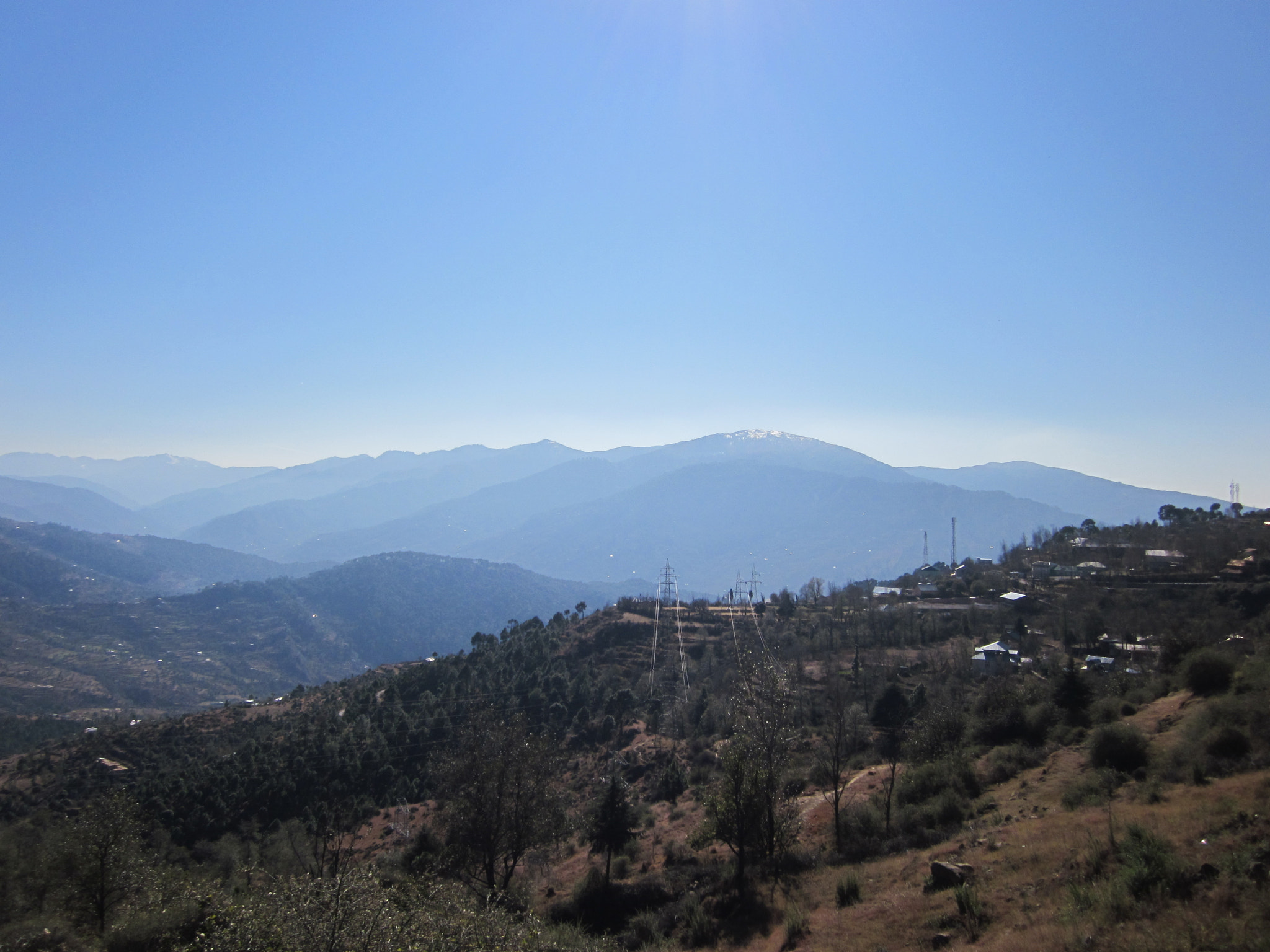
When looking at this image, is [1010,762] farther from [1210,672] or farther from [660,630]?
[660,630]

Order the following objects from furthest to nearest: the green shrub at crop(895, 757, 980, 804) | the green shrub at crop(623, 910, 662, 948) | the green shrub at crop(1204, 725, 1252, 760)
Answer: the green shrub at crop(895, 757, 980, 804)
the green shrub at crop(1204, 725, 1252, 760)
the green shrub at crop(623, 910, 662, 948)

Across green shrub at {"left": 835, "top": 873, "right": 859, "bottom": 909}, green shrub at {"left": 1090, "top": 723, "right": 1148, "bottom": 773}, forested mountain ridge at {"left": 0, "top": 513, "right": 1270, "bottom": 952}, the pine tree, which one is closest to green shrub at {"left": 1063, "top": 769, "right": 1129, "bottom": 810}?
forested mountain ridge at {"left": 0, "top": 513, "right": 1270, "bottom": 952}

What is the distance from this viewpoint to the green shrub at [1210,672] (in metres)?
25.2

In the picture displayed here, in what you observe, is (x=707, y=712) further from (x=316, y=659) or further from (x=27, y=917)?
(x=316, y=659)

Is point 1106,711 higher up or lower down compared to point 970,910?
lower down

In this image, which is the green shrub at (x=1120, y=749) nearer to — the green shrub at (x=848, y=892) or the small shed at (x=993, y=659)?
the green shrub at (x=848, y=892)

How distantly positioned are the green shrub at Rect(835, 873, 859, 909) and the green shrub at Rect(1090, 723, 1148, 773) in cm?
1044

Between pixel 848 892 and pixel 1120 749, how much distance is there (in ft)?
39.1

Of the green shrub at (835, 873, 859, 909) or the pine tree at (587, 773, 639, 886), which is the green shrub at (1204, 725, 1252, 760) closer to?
the green shrub at (835, 873, 859, 909)

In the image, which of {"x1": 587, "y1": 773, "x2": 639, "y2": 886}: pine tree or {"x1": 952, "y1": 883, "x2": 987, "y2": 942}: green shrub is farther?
{"x1": 587, "y1": 773, "x2": 639, "y2": 886}: pine tree

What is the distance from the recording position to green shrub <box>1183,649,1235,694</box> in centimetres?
2517

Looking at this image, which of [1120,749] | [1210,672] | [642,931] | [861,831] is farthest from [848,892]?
[1210,672]

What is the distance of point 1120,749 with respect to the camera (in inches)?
824

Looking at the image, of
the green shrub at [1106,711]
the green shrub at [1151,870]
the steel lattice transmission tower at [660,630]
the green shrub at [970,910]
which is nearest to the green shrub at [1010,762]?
the green shrub at [1106,711]
